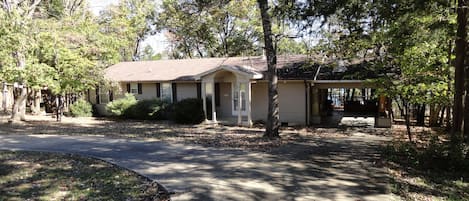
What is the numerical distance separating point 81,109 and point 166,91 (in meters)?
5.78

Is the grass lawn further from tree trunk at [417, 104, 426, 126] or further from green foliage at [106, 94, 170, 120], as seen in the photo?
tree trunk at [417, 104, 426, 126]

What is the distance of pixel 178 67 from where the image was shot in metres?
23.2

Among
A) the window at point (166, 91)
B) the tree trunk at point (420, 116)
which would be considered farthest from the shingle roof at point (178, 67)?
the tree trunk at point (420, 116)

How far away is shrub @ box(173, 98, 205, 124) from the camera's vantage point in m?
18.5

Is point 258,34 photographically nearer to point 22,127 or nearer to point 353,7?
point 22,127

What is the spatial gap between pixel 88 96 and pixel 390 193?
22.1 metres

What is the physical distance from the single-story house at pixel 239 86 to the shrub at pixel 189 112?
45cm

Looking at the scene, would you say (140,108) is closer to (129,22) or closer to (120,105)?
(120,105)

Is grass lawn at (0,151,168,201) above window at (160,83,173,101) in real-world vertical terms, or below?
below

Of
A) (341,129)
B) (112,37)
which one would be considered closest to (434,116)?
(341,129)

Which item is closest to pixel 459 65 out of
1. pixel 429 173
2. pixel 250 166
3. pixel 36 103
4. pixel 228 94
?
pixel 429 173

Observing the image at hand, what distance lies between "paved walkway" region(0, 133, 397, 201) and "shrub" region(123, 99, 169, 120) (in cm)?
704

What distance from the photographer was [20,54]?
16531 millimetres

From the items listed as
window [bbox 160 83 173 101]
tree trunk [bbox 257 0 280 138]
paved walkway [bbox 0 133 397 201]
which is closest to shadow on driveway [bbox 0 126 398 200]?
paved walkway [bbox 0 133 397 201]
